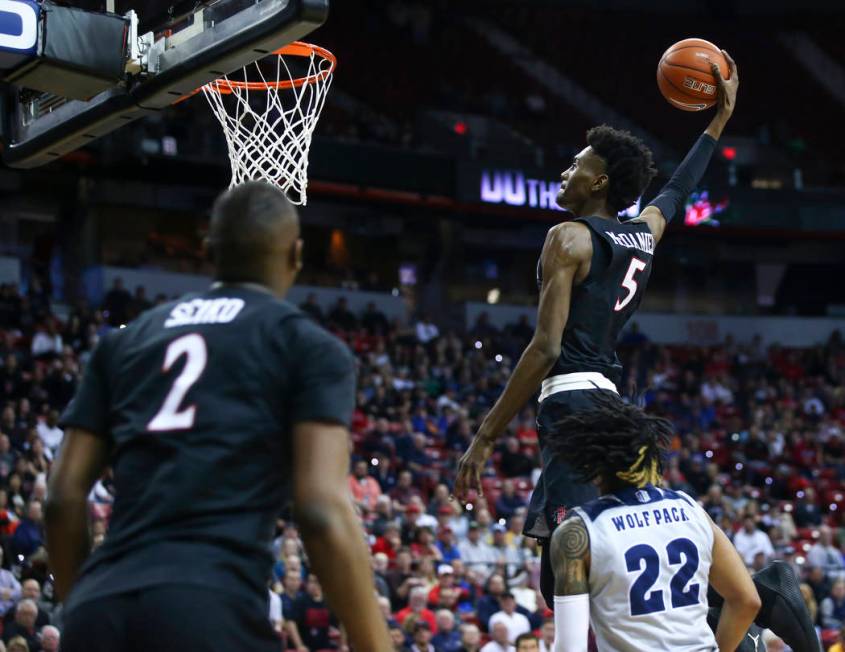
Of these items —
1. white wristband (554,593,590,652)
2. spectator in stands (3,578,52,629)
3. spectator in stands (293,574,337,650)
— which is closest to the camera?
white wristband (554,593,590,652)

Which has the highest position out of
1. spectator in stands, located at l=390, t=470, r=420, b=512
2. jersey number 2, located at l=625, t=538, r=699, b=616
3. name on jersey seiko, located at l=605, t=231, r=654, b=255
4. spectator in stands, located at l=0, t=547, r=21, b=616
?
name on jersey seiko, located at l=605, t=231, r=654, b=255

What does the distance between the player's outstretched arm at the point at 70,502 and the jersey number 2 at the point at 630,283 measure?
8.53 ft

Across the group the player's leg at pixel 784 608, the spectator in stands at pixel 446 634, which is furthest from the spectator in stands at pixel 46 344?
the player's leg at pixel 784 608

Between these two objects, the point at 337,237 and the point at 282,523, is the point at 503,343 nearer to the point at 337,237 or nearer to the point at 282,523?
the point at 337,237

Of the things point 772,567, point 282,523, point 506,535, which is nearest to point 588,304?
point 772,567

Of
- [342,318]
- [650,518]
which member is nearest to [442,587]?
[650,518]

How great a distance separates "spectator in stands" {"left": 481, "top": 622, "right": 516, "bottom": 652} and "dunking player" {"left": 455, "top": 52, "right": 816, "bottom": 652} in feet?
21.3

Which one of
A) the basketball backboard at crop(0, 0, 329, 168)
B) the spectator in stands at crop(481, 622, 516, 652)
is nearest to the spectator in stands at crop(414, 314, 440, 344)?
the spectator in stands at crop(481, 622, 516, 652)

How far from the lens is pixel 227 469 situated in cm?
279

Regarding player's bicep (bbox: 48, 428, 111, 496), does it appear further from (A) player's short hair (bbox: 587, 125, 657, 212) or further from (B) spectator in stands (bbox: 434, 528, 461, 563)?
(B) spectator in stands (bbox: 434, 528, 461, 563)

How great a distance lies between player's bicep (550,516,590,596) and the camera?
12.8 ft

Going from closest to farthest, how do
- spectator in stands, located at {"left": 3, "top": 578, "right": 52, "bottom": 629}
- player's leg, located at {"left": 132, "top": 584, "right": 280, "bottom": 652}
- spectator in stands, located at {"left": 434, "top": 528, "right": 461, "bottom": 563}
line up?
1. player's leg, located at {"left": 132, "top": 584, "right": 280, "bottom": 652}
2. spectator in stands, located at {"left": 3, "top": 578, "right": 52, "bottom": 629}
3. spectator in stands, located at {"left": 434, "top": 528, "right": 461, "bottom": 563}

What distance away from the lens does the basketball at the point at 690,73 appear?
5695 mm

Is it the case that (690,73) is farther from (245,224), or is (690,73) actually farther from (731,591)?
(245,224)
